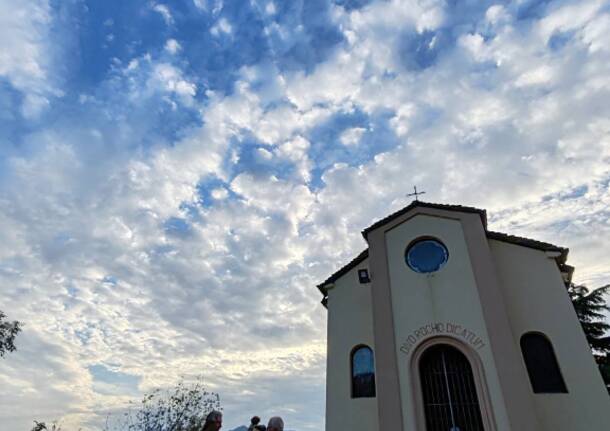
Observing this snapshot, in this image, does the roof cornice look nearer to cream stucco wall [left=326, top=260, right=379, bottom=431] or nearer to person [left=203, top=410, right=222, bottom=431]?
cream stucco wall [left=326, top=260, right=379, bottom=431]

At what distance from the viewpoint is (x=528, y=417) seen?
26.6 ft

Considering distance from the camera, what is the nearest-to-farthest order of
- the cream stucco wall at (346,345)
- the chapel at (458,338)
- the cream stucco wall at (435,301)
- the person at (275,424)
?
the person at (275,424), the chapel at (458,338), the cream stucco wall at (435,301), the cream stucco wall at (346,345)

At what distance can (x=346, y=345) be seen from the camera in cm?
1177

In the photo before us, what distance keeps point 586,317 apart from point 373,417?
555 inches

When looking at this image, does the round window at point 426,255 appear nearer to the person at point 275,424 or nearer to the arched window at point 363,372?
the arched window at point 363,372

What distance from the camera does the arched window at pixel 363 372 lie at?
426 inches

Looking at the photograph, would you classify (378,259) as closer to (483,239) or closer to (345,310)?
(345,310)

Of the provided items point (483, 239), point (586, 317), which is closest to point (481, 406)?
point (483, 239)

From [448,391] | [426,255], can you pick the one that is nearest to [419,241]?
[426,255]

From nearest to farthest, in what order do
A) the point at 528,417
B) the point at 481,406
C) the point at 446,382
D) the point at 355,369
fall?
the point at 528,417
the point at 481,406
the point at 446,382
the point at 355,369

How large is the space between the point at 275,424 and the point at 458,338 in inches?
282

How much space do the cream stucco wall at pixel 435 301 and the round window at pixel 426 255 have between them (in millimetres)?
160

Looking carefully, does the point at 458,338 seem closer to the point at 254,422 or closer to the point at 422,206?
the point at 422,206

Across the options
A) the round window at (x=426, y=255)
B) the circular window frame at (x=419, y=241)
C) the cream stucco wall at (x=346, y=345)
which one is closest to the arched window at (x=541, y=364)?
the circular window frame at (x=419, y=241)
